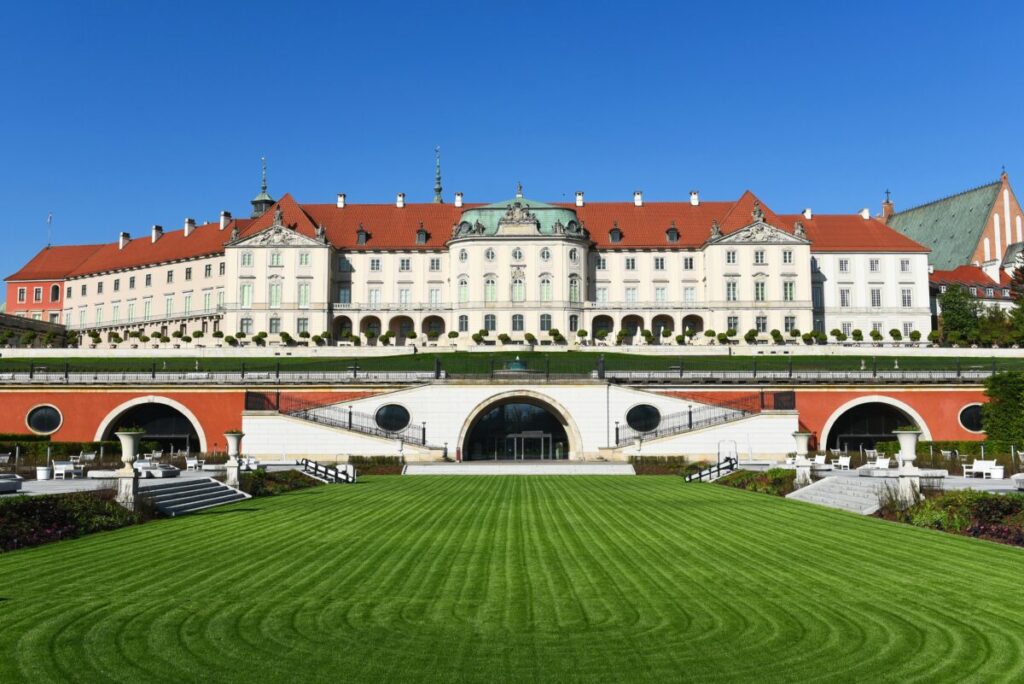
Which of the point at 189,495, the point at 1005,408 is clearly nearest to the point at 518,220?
the point at 1005,408

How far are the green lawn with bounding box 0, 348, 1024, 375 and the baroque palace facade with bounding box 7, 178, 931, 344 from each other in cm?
1362

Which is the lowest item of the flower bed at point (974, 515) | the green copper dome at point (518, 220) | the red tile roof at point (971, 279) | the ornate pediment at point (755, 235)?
the flower bed at point (974, 515)

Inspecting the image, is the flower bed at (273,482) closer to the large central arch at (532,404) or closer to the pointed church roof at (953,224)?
the large central arch at (532,404)

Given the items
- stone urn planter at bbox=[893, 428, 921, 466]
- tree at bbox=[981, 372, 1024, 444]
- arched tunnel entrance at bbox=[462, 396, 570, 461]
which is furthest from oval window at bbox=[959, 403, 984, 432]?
stone urn planter at bbox=[893, 428, 921, 466]

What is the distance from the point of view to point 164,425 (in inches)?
2132

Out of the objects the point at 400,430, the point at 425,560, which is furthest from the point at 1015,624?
the point at 400,430

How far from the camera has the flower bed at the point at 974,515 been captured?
690 inches

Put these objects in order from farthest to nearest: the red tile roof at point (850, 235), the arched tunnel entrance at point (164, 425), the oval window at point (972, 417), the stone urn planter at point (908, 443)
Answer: the red tile roof at point (850, 235)
the arched tunnel entrance at point (164, 425)
the oval window at point (972, 417)
the stone urn planter at point (908, 443)

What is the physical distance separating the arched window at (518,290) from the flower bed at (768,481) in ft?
185

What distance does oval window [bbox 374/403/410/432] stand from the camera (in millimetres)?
51312

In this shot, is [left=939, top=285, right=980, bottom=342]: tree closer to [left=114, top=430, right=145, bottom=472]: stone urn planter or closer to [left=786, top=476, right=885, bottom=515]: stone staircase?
[left=786, top=476, right=885, bottom=515]: stone staircase

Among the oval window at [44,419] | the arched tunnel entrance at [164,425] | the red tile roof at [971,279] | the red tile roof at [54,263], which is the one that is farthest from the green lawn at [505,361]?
the red tile roof at [54,263]

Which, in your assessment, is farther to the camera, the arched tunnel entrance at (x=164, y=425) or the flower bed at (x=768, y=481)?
the arched tunnel entrance at (x=164, y=425)

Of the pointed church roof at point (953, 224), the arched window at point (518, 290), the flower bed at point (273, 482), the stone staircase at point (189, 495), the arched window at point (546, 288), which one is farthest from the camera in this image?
the pointed church roof at point (953, 224)
